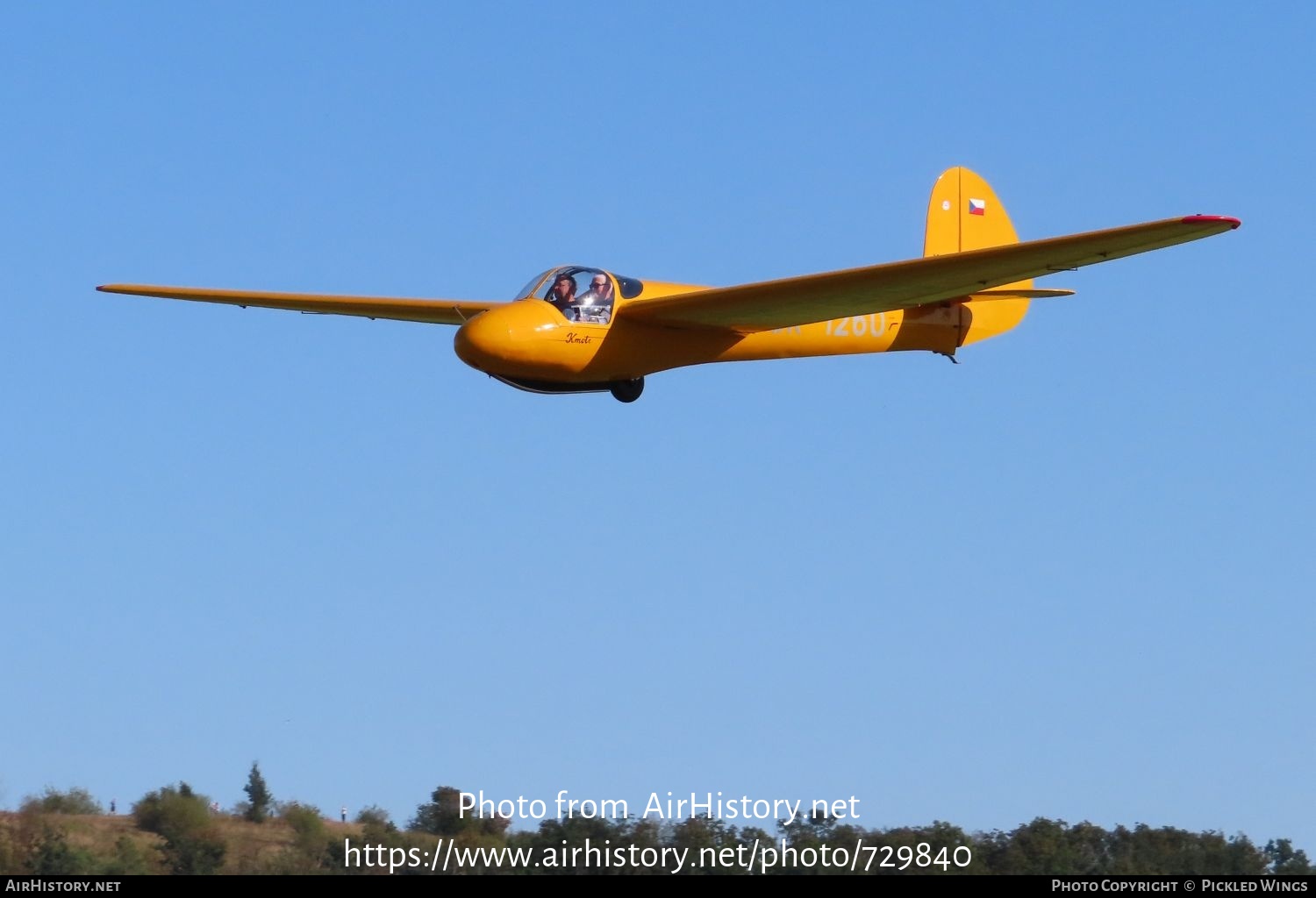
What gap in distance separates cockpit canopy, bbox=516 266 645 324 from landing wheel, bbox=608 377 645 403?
1148mm

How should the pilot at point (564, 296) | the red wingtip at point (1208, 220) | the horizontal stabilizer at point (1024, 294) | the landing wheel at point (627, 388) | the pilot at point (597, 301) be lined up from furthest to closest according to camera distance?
the horizontal stabilizer at point (1024, 294), the landing wheel at point (627, 388), the pilot at point (597, 301), the pilot at point (564, 296), the red wingtip at point (1208, 220)

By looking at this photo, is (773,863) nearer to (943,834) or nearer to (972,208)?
(943,834)

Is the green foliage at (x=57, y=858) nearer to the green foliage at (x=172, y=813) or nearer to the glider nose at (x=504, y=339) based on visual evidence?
the green foliage at (x=172, y=813)

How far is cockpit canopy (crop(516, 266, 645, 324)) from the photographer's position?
23.9 metres

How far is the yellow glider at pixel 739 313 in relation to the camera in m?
22.7

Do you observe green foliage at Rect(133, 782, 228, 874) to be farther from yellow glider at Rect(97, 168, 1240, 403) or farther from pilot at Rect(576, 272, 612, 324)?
pilot at Rect(576, 272, 612, 324)

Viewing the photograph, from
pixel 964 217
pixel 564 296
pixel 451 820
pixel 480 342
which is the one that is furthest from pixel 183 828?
pixel 964 217

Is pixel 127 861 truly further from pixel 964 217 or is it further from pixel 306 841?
pixel 964 217

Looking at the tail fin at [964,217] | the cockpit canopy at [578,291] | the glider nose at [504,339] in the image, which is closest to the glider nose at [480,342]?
the glider nose at [504,339]

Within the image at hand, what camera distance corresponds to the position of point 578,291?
78.7 feet

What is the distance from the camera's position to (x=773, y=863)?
78.3 feet

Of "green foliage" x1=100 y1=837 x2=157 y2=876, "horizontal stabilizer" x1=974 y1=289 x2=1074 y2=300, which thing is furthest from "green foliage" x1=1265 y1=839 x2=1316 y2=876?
"green foliage" x1=100 y1=837 x2=157 y2=876
